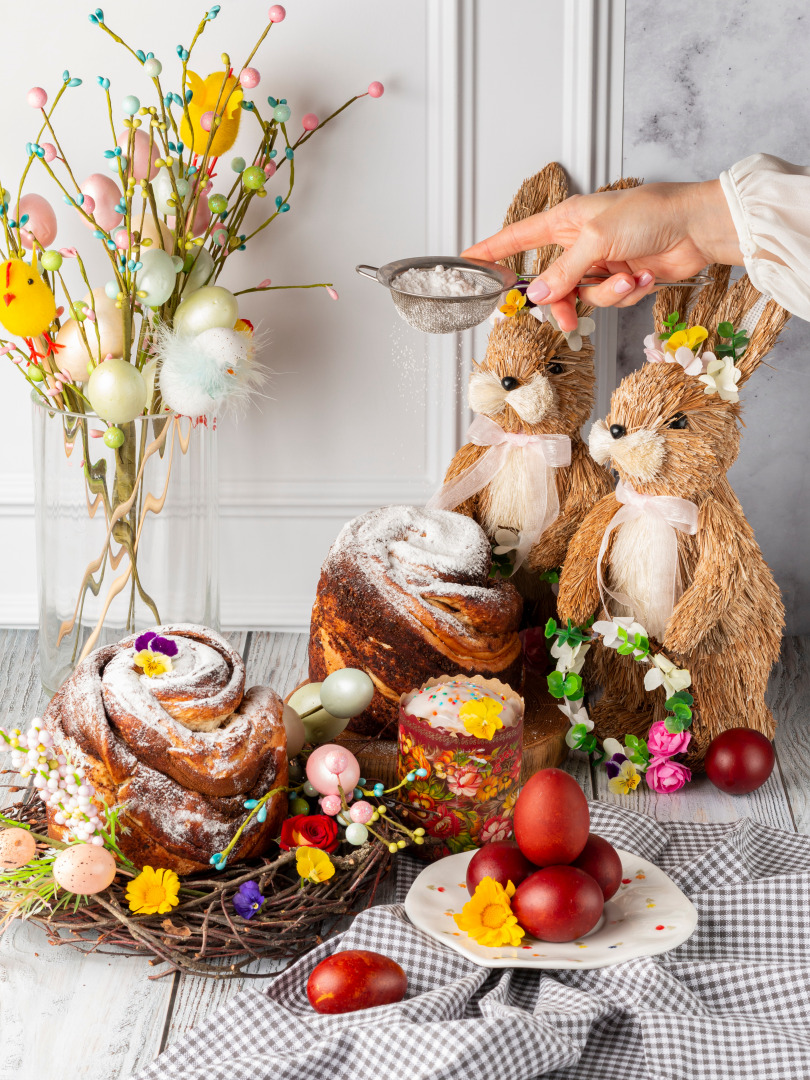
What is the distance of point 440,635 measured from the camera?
1252 mm

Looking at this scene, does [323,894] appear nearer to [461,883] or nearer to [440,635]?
[461,883]

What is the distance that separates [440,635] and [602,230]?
0.49 metres

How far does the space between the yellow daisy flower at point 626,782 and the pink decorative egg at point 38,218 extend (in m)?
0.96

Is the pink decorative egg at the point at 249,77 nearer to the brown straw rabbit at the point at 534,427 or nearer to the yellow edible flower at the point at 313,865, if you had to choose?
the brown straw rabbit at the point at 534,427

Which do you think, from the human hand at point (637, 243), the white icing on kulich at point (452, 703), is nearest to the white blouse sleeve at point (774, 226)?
the human hand at point (637, 243)

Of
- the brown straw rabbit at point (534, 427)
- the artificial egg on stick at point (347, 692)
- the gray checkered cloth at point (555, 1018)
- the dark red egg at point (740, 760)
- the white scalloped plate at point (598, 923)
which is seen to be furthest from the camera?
the brown straw rabbit at point (534, 427)

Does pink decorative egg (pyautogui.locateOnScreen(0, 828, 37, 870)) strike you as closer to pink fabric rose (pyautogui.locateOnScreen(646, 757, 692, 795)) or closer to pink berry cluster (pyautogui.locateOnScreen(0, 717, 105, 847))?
pink berry cluster (pyautogui.locateOnScreen(0, 717, 105, 847))

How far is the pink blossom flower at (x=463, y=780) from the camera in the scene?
108 centimetres

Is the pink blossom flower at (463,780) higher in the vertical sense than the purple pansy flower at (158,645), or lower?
lower

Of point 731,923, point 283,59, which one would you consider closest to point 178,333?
point 283,59

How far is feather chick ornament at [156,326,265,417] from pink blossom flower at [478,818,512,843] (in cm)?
59

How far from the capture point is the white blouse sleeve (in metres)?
1.17

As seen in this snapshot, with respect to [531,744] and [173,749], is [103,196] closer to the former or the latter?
[173,749]

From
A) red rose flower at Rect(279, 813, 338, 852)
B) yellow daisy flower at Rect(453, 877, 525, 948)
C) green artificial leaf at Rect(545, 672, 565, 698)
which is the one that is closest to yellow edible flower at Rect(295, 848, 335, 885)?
red rose flower at Rect(279, 813, 338, 852)
